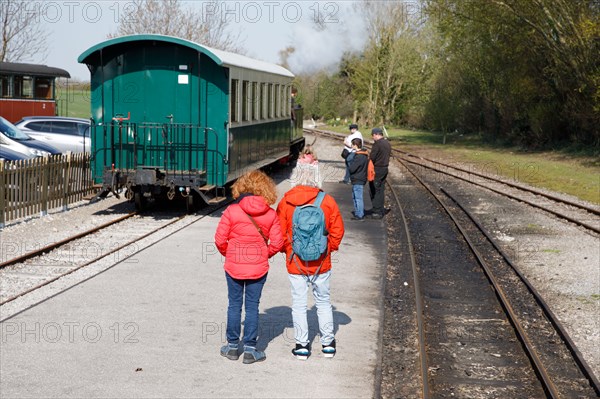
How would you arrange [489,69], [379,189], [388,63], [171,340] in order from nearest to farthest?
[171,340]
[379,189]
[489,69]
[388,63]

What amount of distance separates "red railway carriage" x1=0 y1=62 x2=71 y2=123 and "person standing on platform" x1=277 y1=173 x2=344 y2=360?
1038 inches

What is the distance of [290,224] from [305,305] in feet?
2.47

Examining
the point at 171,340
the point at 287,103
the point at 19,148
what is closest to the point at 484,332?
the point at 171,340

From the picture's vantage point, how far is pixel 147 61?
15.9 m

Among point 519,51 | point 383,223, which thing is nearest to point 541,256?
point 383,223

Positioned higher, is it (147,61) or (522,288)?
(147,61)

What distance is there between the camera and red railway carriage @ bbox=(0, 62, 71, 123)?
1235 inches

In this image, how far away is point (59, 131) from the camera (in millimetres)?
24250

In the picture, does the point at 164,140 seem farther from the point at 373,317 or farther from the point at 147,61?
the point at 373,317

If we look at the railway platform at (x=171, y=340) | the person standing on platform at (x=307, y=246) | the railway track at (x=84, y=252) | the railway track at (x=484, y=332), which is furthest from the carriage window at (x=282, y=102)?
the person standing on platform at (x=307, y=246)

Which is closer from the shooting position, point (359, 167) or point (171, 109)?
point (171, 109)

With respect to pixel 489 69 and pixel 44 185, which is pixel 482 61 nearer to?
pixel 489 69

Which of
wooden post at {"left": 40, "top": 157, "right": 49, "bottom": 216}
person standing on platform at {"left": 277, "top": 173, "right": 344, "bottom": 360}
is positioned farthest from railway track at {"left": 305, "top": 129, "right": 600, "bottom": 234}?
wooden post at {"left": 40, "top": 157, "right": 49, "bottom": 216}

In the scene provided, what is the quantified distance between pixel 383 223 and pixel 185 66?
5.01 metres
